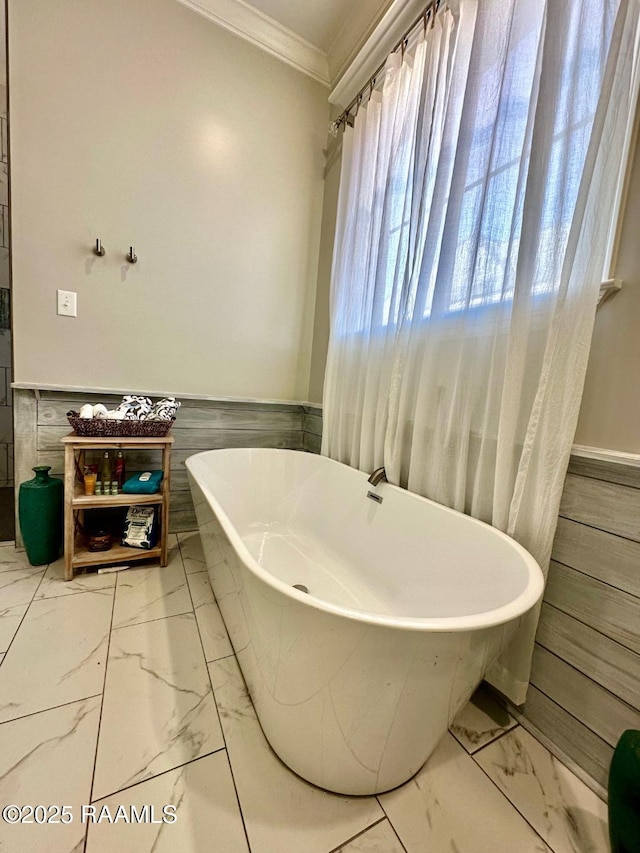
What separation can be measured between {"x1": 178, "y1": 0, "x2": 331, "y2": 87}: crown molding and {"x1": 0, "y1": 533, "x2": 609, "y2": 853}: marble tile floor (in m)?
2.89

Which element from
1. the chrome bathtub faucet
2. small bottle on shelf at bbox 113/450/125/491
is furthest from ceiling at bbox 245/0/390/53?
small bottle on shelf at bbox 113/450/125/491

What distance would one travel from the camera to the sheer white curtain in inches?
32.2

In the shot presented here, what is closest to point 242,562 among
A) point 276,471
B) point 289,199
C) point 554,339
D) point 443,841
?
point 443,841

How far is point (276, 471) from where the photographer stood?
6.35 ft

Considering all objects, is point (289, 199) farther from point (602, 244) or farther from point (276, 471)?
point (602, 244)

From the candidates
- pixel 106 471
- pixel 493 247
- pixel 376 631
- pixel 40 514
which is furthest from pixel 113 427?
pixel 493 247

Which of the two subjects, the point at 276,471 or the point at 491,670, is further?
the point at 276,471

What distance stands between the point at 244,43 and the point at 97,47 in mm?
753

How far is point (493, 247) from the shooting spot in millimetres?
1030

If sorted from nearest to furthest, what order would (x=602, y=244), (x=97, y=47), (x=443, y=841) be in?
(x=443, y=841) < (x=602, y=244) < (x=97, y=47)

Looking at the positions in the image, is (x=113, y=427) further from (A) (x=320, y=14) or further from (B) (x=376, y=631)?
(A) (x=320, y=14)

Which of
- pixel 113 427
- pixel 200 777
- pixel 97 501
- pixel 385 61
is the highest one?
pixel 385 61

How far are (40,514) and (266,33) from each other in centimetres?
271

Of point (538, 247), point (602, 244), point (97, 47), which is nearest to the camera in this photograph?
point (602, 244)
